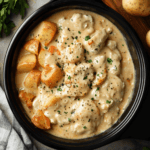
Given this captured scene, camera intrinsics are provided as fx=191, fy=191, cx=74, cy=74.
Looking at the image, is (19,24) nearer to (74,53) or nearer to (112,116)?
(74,53)

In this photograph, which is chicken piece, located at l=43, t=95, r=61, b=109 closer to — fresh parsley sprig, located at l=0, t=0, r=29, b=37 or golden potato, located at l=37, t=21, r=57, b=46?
golden potato, located at l=37, t=21, r=57, b=46

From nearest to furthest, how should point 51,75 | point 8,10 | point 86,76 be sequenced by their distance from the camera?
1. point 51,75
2. point 86,76
3. point 8,10

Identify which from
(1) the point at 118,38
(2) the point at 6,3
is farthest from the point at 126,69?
(2) the point at 6,3

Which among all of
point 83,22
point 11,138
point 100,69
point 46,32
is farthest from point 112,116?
point 11,138

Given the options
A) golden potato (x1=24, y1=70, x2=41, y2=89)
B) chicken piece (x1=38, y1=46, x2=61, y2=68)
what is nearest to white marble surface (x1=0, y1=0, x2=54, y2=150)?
golden potato (x1=24, y1=70, x2=41, y2=89)

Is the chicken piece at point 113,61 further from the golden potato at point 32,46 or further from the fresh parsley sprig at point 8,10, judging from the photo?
the fresh parsley sprig at point 8,10
